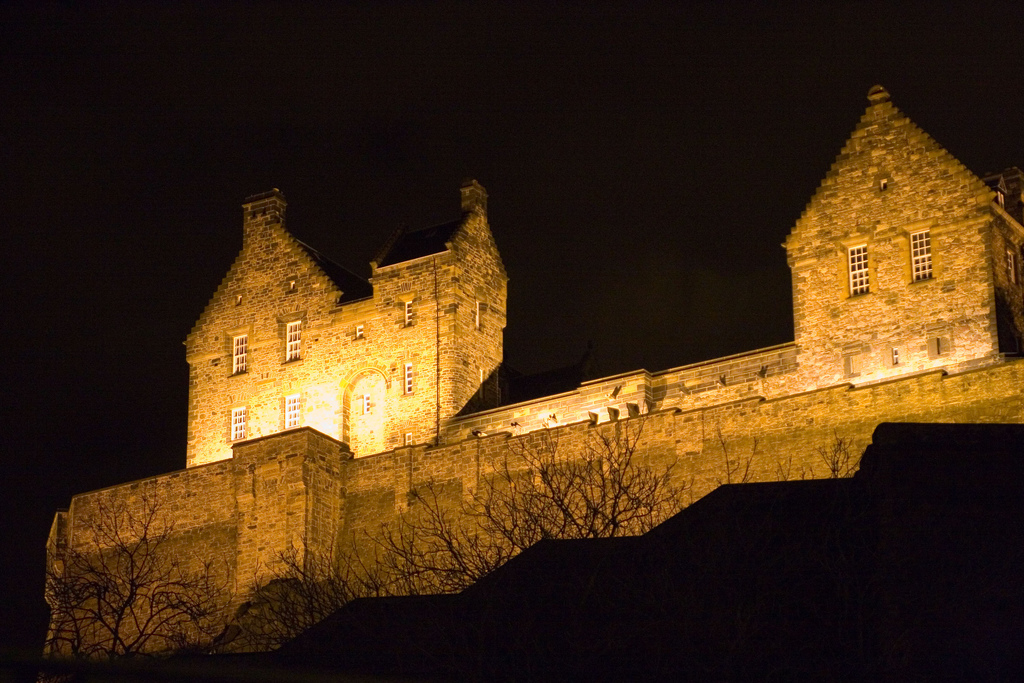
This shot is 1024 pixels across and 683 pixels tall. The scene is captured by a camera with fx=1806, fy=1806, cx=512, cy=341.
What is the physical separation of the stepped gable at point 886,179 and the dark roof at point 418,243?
11522 mm

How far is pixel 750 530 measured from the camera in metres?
28.9

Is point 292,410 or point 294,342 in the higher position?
point 294,342

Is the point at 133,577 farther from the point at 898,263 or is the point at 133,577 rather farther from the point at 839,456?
the point at 898,263

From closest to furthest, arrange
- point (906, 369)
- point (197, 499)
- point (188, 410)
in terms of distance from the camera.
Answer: point (906, 369), point (197, 499), point (188, 410)

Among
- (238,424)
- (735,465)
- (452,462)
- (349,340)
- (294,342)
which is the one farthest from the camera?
(294,342)

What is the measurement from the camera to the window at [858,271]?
4434 centimetres

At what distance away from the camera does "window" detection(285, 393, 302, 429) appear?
173ft

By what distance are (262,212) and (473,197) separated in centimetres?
710

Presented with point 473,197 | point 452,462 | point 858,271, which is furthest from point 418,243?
point 858,271

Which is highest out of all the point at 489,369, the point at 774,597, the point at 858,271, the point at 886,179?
the point at 886,179

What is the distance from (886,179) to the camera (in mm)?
44719

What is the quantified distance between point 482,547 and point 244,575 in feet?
24.8

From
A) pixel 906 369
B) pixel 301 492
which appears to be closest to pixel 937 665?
pixel 906 369

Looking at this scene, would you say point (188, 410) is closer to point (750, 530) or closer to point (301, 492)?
point (301, 492)
